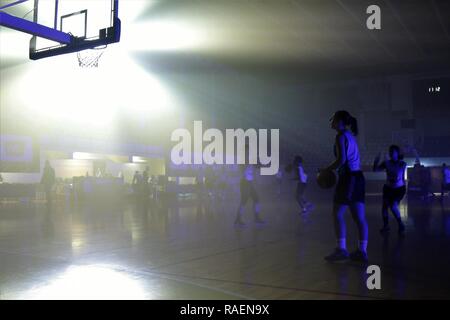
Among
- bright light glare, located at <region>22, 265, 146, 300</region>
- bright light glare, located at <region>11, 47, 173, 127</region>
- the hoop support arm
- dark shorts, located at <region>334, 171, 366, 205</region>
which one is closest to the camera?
bright light glare, located at <region>22, 265, 146, 300</region>

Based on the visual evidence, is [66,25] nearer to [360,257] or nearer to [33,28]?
[33,28]

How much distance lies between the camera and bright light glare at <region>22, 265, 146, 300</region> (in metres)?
3.18

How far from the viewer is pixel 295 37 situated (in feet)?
52.2

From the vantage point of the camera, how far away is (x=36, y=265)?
14.4 feet

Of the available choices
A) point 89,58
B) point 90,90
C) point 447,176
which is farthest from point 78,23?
point 447,176

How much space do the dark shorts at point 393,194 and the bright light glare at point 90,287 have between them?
5.01 metres

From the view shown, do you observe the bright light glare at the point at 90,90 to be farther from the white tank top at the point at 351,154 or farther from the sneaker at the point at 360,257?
the sneaker at the point at 360,257

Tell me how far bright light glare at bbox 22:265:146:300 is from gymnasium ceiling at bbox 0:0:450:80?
9.49 meters

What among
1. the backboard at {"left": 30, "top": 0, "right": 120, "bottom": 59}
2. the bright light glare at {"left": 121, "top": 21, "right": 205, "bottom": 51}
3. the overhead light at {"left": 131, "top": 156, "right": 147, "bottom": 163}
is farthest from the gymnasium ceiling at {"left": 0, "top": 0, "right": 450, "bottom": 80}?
the overhead light at {"left": 131, "top": 156, "right": 147, "bottom": 163}

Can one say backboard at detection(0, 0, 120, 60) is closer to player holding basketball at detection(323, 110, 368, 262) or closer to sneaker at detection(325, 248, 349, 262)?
player holding basketball at detection(323, 110, 368, 262)

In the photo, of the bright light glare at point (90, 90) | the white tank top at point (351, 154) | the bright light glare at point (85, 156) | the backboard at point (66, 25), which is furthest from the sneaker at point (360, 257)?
the bright light glare at point (85, 156)

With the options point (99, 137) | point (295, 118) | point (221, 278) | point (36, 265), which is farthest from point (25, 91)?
point (221, 278)
